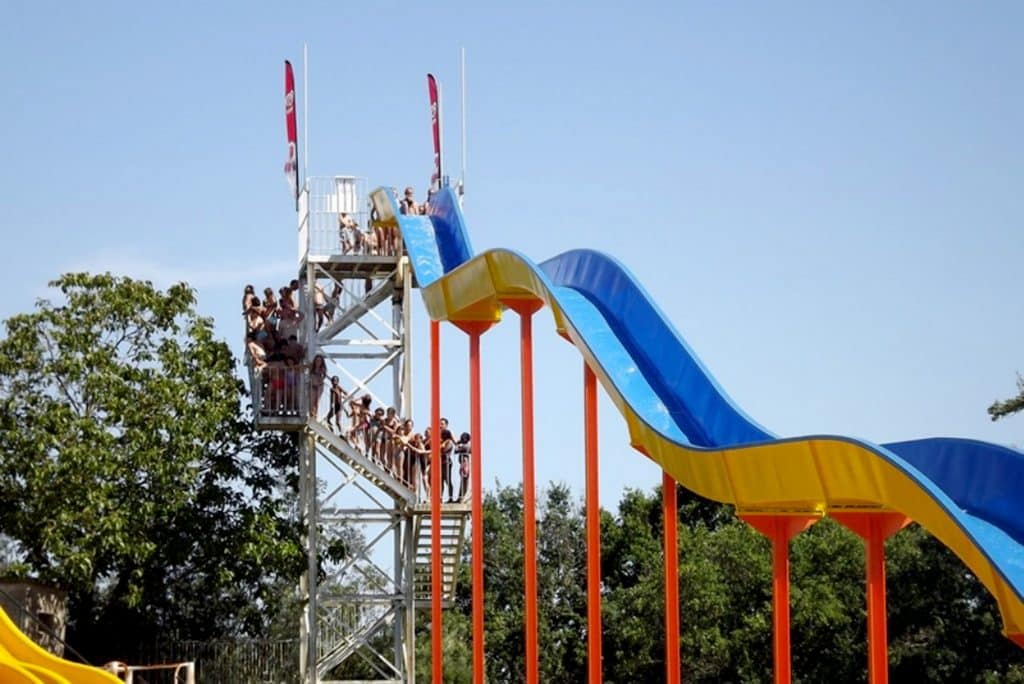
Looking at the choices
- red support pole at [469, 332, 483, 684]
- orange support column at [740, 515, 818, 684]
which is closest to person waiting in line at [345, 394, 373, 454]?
red support pole at [469, 332, 483, 684]

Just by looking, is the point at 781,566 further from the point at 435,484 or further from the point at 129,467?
the point at 129,467

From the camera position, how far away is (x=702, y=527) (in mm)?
40812

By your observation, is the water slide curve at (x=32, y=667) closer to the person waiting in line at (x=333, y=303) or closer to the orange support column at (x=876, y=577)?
the orange support column at (x=876, y=577)

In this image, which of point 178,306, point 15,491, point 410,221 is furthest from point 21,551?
point 410,221

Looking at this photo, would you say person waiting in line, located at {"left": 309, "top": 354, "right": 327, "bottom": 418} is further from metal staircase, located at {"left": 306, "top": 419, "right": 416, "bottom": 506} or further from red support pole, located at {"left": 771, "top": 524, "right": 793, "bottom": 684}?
red support pole, located at {"left": 771, "top": 524, "right": 793, "bottom": 684}

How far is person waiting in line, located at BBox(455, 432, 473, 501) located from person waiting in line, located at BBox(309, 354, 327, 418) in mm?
2112

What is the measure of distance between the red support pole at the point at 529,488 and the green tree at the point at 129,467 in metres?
8.90

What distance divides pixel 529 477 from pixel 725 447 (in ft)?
16.4

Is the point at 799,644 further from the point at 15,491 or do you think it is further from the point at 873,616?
the point at 873,616


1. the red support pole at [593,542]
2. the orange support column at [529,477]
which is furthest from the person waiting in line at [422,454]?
the red support pole at [593,542]

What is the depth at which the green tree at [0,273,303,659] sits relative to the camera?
2702cm

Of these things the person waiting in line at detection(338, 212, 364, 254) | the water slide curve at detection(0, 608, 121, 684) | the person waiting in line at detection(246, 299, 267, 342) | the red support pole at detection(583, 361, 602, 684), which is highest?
the person waiting in line at detection(338, 212, 364, 254)

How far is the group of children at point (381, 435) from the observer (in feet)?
88.7

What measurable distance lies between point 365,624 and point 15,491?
501 cm
